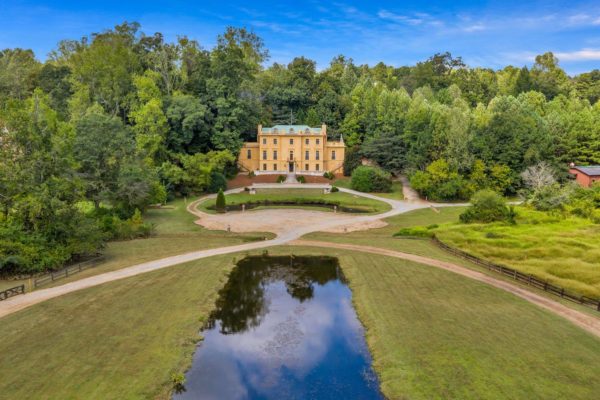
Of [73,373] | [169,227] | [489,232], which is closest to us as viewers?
[73,373]

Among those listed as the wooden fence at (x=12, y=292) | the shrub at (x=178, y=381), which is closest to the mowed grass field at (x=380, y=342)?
the shrub at (x=178, y=381)

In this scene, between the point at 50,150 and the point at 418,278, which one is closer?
the point at 418,278

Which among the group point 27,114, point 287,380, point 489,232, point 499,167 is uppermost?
point 27,114

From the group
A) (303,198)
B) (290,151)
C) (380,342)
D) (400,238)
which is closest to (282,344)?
(380,342)

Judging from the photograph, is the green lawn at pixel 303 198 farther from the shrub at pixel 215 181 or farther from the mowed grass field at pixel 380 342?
the mowed grass field at pixel 380 342

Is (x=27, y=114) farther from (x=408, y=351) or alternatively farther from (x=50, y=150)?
(x=408, y=351)

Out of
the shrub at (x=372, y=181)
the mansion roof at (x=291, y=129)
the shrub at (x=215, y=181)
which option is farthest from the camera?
the mansion roof at (x=291, y=129)

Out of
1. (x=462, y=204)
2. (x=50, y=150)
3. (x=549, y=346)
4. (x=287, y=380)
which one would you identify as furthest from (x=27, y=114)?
(x=462, y=204)
